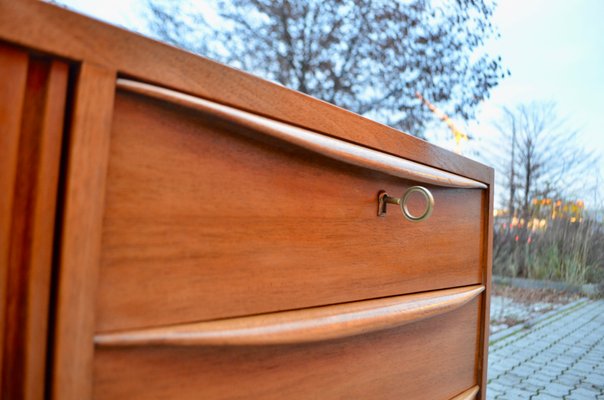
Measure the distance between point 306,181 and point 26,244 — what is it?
1.03 ft

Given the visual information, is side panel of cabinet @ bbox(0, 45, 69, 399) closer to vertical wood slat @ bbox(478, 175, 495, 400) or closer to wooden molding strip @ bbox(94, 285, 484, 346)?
wooden molding strip @ bbox(94, 285, 484, 346)

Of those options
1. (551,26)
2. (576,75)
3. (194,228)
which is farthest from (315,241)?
(576,75)

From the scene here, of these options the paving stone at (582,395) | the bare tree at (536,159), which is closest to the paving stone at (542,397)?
the paving stone at (582,395)

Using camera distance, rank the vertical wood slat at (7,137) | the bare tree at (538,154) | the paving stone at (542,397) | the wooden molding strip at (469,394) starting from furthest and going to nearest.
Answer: the bare tree at (538,154) → the paving stone at (542,397) → the wooden molding strip at (469,394) → the vertical wood slat at (7,137)

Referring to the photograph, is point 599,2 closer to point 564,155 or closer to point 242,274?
point 564,155

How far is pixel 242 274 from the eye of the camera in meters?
0.48

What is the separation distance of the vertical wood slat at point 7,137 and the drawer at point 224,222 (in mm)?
70

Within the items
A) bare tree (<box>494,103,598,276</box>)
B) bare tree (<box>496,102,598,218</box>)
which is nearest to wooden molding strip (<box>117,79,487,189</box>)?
bare tree (<box>494,103,598,276</box>)

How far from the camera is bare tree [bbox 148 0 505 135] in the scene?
218 cm

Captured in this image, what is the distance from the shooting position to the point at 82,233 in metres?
0.36

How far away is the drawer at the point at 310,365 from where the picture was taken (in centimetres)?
40

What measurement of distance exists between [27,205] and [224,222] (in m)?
0.18

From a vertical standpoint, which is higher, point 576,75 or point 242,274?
point 576,75

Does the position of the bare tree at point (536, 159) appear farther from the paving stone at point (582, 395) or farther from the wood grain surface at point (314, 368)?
the wood grain surface at point (314, 368)
